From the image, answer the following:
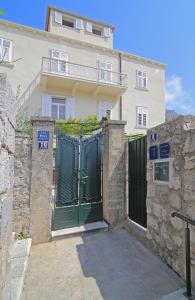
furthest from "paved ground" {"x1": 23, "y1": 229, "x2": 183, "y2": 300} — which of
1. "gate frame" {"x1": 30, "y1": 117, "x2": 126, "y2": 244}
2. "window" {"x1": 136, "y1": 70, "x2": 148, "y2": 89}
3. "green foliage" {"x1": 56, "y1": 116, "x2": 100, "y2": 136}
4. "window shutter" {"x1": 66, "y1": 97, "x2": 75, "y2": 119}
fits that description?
"window" {"x1": 136, "y1": 70, "x2": 148, "y2": 89}

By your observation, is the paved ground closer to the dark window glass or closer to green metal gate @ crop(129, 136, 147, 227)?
green metal gate @ crop(129, 136, 147, 227)

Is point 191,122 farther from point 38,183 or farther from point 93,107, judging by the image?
point 93,107

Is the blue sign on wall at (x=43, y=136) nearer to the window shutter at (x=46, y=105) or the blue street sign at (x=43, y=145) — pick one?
the blue street sign at (x=43, y=145)

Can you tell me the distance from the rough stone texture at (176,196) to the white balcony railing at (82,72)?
9534 mm

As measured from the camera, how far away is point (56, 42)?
11945 millimetres

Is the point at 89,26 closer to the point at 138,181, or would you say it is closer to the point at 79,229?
the point at 138,181

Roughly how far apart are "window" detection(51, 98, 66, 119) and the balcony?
71 cm

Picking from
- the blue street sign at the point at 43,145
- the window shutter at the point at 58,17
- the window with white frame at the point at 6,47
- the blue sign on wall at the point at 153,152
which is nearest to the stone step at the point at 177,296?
the blue sign on wall at the point at 153,152

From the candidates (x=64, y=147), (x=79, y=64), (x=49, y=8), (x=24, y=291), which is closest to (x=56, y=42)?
(x=79, y=64)

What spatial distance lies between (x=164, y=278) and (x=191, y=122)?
2194 mm

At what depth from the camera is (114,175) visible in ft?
15.4

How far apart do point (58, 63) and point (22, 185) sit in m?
9.67

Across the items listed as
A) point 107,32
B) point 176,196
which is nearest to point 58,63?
point 107,32

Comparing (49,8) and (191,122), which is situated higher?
(49,8)
